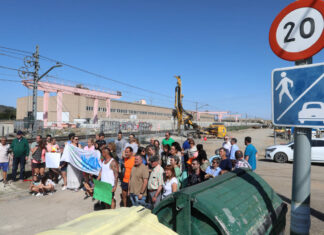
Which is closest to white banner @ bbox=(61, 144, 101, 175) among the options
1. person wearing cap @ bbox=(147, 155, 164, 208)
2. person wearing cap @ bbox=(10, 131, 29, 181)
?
person wearing cap @ bbox=(10, 131, 29, 181)

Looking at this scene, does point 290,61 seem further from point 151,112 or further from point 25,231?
point 151,112

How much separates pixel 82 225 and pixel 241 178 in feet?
7.62

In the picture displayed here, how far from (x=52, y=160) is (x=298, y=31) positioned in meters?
8.15

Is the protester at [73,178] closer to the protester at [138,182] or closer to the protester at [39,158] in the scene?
the protester at [39,158]

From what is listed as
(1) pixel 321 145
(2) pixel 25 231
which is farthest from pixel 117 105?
(2) pixel 25 231

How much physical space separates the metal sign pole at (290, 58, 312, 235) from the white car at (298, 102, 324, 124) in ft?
0.36

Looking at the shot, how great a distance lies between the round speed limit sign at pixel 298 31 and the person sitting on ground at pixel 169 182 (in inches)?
124

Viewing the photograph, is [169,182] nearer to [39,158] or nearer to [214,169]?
[214,169]

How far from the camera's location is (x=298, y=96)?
6.31 ft

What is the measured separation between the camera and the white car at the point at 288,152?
1267cm

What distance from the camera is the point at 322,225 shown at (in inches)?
196

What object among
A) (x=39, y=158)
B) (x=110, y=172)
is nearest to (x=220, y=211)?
(x=110, y=172)

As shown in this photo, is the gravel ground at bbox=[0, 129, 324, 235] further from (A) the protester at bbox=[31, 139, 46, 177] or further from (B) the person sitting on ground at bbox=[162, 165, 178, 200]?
(B) the person sitting on ground at bbox=[162, 165, 178, 200]

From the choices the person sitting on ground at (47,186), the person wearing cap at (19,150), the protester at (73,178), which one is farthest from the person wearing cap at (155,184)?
the person wearing cap at (19,150)
